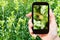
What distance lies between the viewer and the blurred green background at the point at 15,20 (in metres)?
2.04

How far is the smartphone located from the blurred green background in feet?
0.22

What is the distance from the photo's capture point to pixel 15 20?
2.05 meters

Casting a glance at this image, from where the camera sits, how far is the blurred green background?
2039mm

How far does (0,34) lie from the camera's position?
6.70 ft

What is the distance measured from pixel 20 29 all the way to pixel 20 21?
58 mm

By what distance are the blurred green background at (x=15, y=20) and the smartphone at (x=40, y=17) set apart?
67 millimetres

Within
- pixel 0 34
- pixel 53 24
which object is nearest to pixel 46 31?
pixel 53 24

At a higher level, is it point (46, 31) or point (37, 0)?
point (37, 0)

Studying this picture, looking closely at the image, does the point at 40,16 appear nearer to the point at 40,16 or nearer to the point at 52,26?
the point at 40,16

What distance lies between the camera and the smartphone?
1983 mm

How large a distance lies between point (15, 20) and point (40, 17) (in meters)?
0.19

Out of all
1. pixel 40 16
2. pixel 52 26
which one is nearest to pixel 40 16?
pixel 40 16

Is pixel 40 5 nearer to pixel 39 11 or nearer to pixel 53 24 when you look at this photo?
pixel 39 11

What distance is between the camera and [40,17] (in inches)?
78.2
